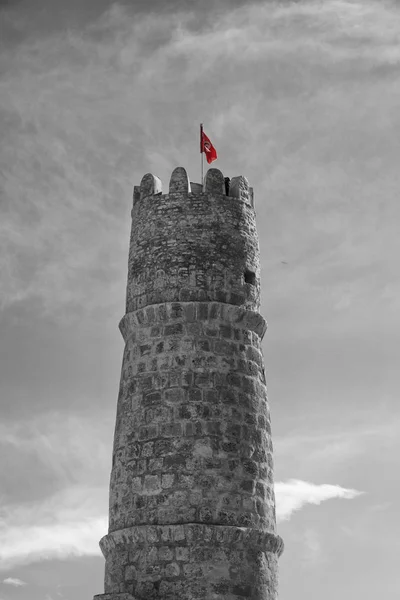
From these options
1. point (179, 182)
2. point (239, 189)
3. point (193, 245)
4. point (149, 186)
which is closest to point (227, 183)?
point (239, 189)

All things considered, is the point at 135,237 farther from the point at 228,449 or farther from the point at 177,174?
the point at 228,449

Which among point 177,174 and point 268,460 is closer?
point 268,460

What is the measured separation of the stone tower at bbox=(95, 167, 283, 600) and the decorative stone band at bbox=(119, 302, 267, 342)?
3 centimetres

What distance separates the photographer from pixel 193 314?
690 inches

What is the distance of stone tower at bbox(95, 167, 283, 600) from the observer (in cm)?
1571

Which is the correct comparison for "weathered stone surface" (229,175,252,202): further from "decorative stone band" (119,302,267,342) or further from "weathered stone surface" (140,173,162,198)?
"decorative stone band" (119,302,267,342)

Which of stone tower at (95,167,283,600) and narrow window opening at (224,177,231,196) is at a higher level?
narrow window opening at (224,177,231,196)

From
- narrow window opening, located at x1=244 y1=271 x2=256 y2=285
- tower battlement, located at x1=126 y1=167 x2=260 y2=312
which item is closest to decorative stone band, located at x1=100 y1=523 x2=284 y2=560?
tower battlement, located at x1=126 y1=167 x2=260 y2=312

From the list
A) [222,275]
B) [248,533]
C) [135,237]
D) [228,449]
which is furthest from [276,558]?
[135,237]

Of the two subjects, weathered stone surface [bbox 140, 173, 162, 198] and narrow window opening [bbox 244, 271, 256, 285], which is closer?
narrow window opening [bbox 244, 271, 256, 285]

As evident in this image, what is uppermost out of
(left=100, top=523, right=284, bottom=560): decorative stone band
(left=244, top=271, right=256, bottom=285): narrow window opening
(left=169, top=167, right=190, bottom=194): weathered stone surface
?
(left=169, top=167, right=190, bottom=194): weathered stone surface

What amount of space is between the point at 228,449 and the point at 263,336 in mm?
3119

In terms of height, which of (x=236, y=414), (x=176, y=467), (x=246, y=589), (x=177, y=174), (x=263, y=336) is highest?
(x=177, y=174)

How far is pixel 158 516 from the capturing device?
52.5 ft
